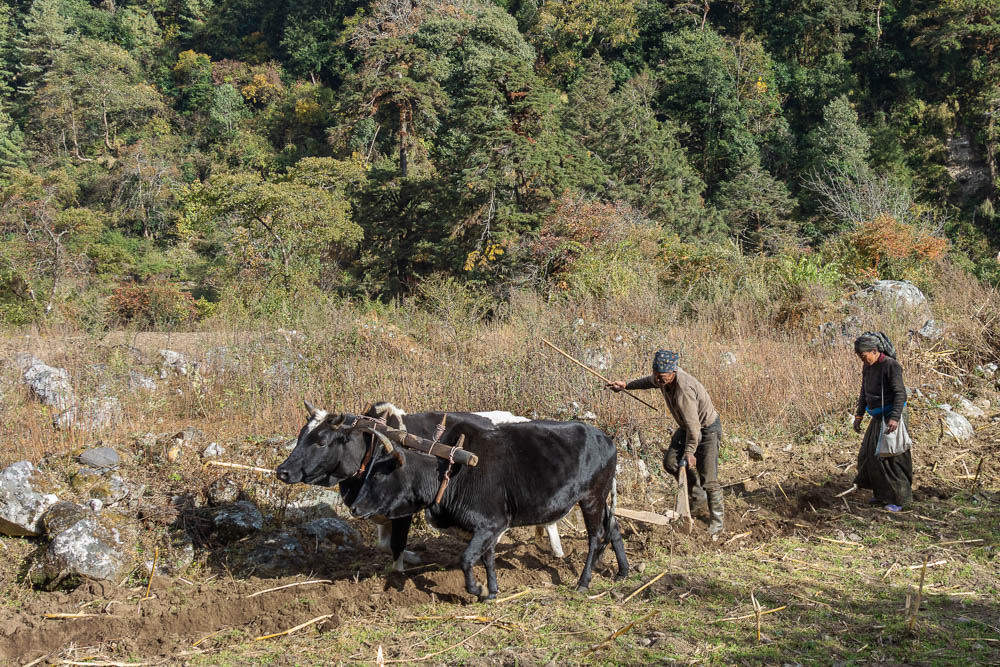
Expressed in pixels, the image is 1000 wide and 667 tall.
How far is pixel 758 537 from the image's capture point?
23.1 ft

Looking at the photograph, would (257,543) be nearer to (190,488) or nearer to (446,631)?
(190,488)

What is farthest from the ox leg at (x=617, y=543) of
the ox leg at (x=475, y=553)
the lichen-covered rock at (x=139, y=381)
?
the lichen-covered rock at (x=139, y=381)

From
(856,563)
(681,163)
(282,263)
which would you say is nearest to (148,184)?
(282,263)

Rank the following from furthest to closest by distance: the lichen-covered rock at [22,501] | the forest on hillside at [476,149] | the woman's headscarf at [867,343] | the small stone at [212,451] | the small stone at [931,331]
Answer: the forest on hillside at [476,149]
the small stone at [931,331]
the small stone at [212,451]
the woman's headscarf at [867,343]
the lichen-covered rock at [22,501]

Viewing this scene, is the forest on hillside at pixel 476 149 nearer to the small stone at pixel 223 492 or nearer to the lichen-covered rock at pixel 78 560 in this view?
the small stone at pixel 223 492

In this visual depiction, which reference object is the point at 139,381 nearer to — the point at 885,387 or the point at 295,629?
the point at 295,629

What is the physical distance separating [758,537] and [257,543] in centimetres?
457

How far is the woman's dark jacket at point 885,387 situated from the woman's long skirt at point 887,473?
0.17m

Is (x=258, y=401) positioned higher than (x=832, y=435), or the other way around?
(x=258, y=401)

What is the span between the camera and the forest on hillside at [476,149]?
2041cm

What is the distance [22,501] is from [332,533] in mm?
2774

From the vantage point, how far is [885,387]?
24.3ft

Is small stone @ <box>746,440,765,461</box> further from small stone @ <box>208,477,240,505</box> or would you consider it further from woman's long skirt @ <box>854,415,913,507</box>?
small stone @ <box>208,477,240,505</box>

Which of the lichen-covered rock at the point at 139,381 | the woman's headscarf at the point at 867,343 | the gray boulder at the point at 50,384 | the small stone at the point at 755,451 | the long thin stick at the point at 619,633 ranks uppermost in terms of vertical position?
the woman's headscarf at the point at 867,343
